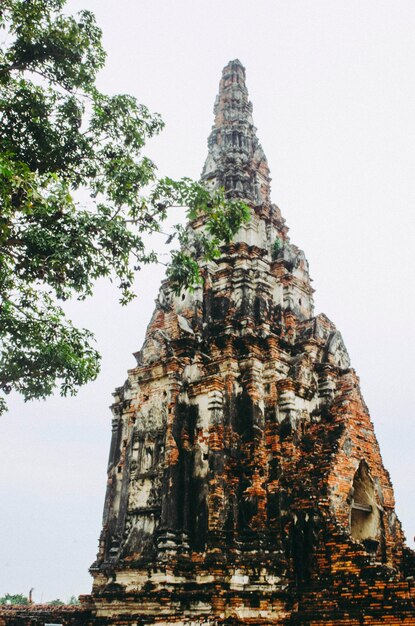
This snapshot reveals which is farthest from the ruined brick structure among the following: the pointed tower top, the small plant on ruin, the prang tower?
the pointed tower top

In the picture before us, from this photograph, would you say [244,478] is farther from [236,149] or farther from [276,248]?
[236,149]

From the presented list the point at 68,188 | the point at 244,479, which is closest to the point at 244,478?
the point at 244,479

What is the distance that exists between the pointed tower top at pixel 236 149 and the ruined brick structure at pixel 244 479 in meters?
2.27

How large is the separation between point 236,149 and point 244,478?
10.2 m

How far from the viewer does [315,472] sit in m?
10.4

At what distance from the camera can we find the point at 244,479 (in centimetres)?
1069

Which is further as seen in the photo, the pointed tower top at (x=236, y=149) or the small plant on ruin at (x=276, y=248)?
the pointed tower top at (x=236, y=149)

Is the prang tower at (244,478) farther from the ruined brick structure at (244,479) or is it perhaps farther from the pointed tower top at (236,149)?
the pointed tower top at (236,149)

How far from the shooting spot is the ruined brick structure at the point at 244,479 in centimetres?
936

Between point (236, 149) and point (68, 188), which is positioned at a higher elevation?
point (236, 149)

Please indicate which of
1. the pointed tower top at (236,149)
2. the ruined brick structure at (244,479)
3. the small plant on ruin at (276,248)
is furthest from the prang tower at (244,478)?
the pointed tower top at (236,149)

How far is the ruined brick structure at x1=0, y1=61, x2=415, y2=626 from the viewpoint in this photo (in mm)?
9359

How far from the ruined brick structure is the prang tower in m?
0.03

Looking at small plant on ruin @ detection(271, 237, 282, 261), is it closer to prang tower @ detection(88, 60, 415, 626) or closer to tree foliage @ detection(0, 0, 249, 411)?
prang tower @ detection(88, 60, 415, 626)
